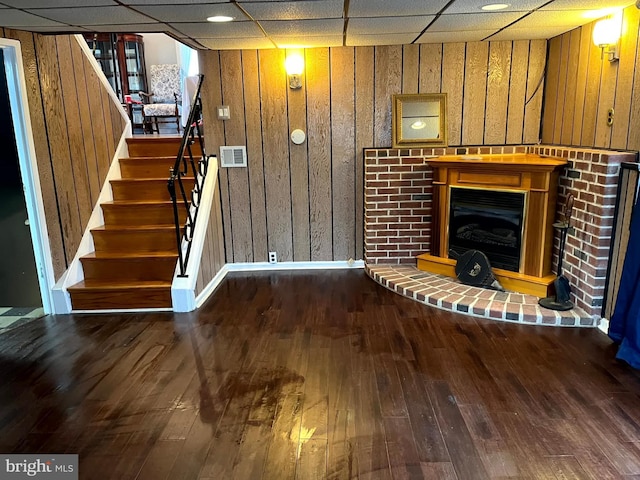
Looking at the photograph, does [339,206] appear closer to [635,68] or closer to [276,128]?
[276,128]

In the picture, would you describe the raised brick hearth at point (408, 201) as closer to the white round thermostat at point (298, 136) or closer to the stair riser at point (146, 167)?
the white round thermostat at point (298, 136)

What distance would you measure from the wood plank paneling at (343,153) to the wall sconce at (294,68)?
309 mm

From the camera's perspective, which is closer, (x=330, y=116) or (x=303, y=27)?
(x=303, y=27)

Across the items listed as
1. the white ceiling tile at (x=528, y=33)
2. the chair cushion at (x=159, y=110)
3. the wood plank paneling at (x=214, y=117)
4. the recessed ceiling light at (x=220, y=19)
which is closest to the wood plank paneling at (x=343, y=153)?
the white ceiling tile at (x=528, y=33)

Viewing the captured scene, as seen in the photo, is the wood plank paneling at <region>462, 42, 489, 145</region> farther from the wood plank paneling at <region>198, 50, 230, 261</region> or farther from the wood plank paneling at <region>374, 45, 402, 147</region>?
the wood plank paneling at <region>198, 50, 230, 261</region>

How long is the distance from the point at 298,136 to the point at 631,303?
3.08 m

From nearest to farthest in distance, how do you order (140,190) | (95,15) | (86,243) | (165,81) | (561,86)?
(95,15) < (561,86) < (86,243) < (140,190) < (165,81)

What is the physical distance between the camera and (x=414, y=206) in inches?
182

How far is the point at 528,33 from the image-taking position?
385 centimetres

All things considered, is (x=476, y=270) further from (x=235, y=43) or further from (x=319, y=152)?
(x=235, y=43)

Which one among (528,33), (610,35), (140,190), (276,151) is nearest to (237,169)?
(276,151)

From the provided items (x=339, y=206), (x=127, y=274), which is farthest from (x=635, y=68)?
(x=127, y=274)

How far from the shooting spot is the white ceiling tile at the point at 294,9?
274 cm

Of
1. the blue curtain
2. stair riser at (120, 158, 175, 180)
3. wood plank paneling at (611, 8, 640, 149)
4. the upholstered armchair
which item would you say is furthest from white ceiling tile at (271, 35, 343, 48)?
the upholstered armchair
